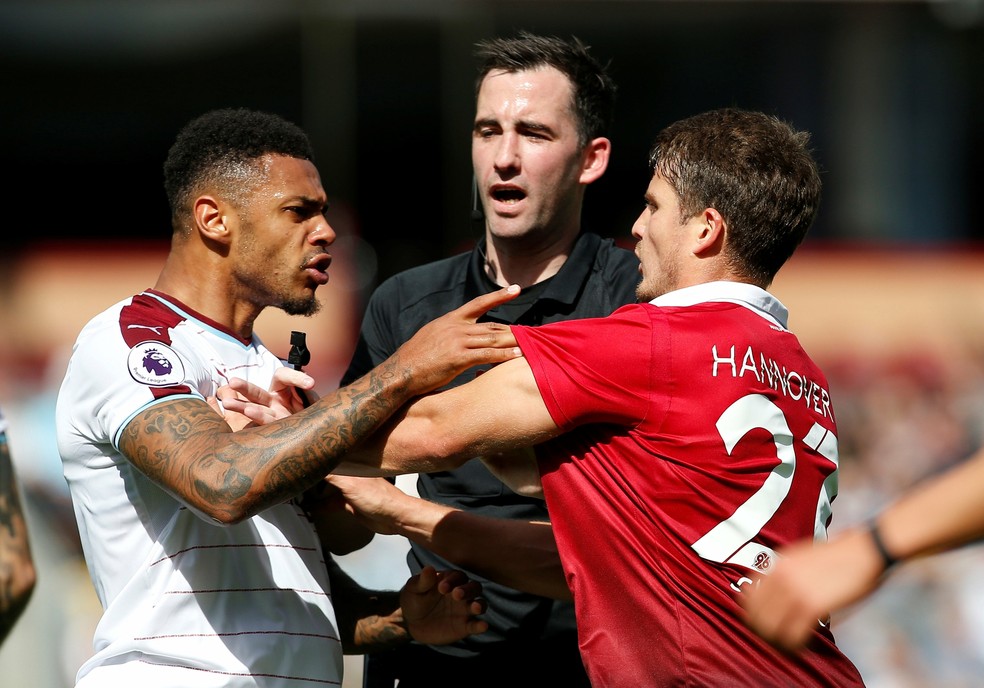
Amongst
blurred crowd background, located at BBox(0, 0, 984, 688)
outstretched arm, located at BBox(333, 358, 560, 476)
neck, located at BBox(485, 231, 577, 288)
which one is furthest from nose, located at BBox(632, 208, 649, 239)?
blurred crowd background, located at BBox(0, 0, 984, 688)

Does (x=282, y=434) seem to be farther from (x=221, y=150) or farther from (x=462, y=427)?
(x=221, y=150)

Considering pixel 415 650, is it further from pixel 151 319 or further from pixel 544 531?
pixel 151 319

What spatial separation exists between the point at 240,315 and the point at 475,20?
10707mm

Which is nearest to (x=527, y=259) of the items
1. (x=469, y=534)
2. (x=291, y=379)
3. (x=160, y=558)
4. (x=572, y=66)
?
(x=572, y=66)

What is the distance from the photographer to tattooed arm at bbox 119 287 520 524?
2.73 meters

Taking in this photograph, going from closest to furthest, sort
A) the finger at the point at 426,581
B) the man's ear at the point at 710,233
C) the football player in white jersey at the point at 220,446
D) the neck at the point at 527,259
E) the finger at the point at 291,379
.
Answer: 1. the football player in white jersey at the point at 220,446
2. the man's ear at the point at 710,233
3. the finger at the point at 291,379
4. the finger at the point at 426,581
5. the neck at the point at 527,259

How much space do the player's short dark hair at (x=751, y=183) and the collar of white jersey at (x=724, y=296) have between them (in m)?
0.08

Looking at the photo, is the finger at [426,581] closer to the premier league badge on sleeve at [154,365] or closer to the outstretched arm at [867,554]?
the premier league badge on sleeve at [154,365]

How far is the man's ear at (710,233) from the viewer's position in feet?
9.52

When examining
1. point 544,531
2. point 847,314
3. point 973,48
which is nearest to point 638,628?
Answer: point 544,531

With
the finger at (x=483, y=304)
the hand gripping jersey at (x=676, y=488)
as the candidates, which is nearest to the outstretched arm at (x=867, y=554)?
the hand gripping jersey at (x=676, y=488)

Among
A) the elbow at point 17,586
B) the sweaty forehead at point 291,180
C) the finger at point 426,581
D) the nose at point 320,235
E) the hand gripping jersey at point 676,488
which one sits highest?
the sweaty forehead at point 291,180

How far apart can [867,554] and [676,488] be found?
717mm

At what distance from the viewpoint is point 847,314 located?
12344 mm
